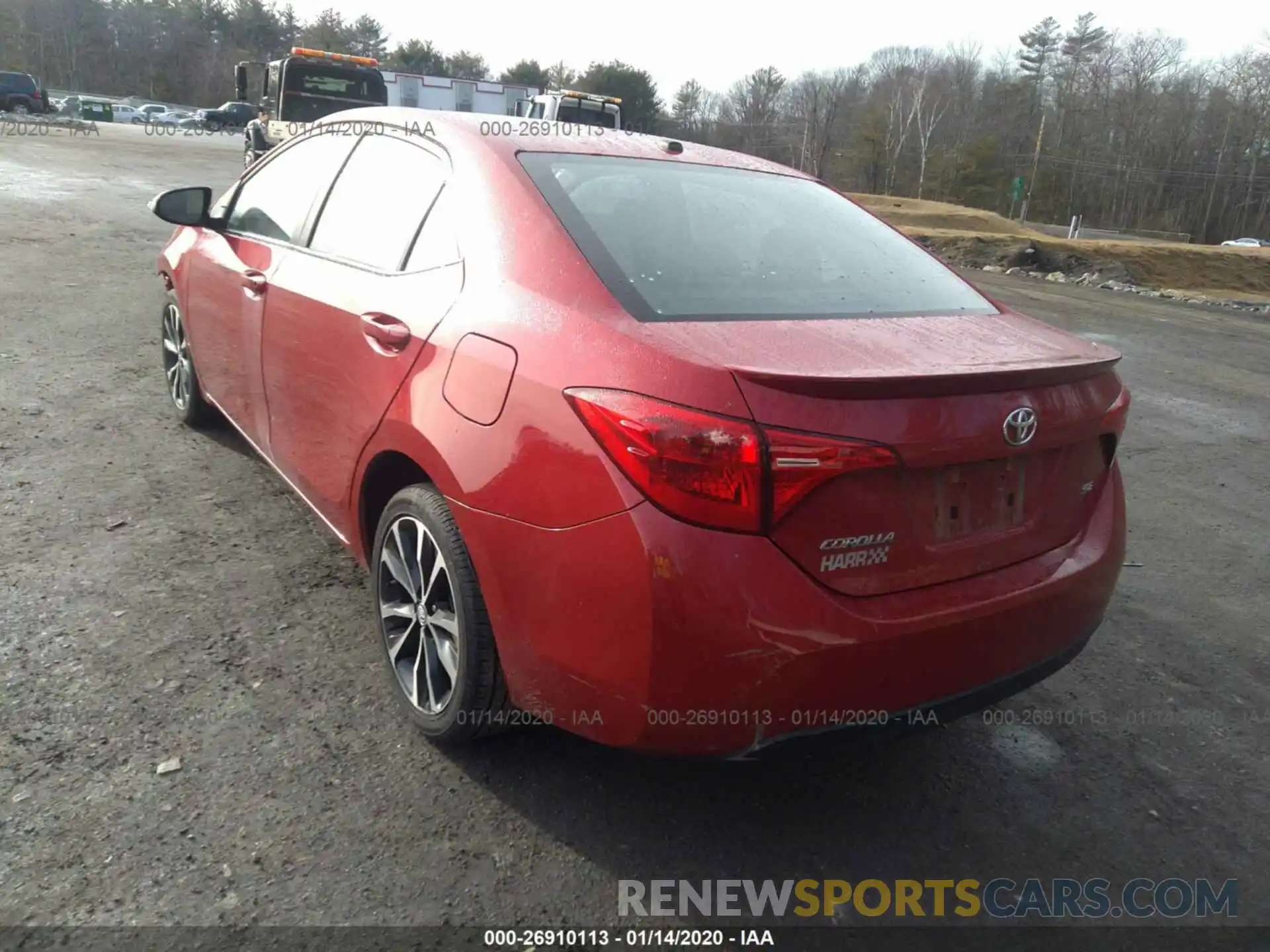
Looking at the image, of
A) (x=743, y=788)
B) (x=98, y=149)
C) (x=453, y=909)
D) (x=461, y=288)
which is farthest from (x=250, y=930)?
(x=98, y=149)

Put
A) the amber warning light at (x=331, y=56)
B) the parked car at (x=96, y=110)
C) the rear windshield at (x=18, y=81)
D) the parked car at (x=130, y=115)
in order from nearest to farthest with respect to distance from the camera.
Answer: the amber warning light at (x=331, y=56), the rear windshield at (x=18, y=81), the parked car at (x=96, y=110), the parked car at (x=130, y=115)

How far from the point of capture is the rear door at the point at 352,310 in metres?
2.65

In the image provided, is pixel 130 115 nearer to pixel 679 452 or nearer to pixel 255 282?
pixel 255 282

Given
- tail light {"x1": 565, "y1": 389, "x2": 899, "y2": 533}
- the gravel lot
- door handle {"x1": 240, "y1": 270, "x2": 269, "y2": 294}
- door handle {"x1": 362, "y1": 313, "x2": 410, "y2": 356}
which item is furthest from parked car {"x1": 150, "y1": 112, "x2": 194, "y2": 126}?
tail light {"x1": 565, "y1": 389, "x2": 899, "y2": 533}

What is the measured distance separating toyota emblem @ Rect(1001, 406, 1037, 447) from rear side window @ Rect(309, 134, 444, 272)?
5.76 feet

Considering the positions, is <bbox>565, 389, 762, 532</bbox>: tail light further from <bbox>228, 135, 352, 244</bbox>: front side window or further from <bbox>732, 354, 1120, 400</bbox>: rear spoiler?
<bbox>228, 135, 352, 244</bbox>: front side window

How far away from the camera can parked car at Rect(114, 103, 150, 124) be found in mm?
66188

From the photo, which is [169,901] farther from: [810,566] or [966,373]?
[966,373]

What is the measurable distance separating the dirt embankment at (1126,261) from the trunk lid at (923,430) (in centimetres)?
1821

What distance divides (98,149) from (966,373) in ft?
108

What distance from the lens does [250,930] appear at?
1999 mm

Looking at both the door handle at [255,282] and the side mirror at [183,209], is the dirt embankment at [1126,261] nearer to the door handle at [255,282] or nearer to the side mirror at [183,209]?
the side mirror at [183,209]

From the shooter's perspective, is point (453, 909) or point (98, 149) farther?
point (98, 149)

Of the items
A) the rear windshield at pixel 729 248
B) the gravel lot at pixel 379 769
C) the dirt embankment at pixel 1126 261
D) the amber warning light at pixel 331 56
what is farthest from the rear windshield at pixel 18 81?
the rear windshield at pixel 729 248
